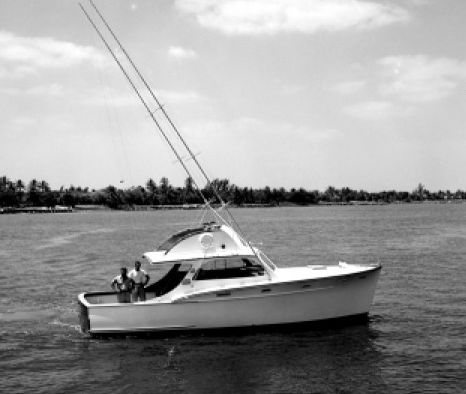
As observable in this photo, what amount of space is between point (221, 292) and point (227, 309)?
27.2 inches

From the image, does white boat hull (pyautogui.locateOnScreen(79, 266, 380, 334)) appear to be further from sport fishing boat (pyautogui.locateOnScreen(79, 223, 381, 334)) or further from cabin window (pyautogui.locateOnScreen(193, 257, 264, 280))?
cabin window (pyautogui.locateOnScreen(193, 257, 264, 280))

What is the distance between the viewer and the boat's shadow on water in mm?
15586

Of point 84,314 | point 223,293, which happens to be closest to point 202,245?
point 223,293

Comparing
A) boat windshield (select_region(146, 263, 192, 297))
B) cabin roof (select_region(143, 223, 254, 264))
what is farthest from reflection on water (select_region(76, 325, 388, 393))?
cabin roof (select_region(143, 223, 254, 264))

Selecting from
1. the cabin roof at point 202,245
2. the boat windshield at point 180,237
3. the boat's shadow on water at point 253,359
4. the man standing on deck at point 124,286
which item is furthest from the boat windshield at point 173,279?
the boat's shadow on water at point 253,359

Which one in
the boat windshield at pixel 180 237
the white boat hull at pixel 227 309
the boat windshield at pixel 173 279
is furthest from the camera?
the boat windshield at pixel 173 279

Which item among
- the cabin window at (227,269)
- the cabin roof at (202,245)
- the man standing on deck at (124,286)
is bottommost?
the man standing on deck at (124,286)

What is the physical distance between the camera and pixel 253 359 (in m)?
17.3

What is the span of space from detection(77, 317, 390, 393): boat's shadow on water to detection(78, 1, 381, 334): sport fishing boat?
18.2 inches

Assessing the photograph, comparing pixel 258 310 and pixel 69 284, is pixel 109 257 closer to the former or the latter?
pixel 69 284

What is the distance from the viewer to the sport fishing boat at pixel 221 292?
18281 mm

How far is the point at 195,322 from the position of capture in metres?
18.5

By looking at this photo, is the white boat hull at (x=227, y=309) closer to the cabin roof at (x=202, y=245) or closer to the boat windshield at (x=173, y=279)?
the boat windshield at (x=173, y=279)

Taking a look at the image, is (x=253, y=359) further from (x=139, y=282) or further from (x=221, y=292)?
(x=139, y=282)
